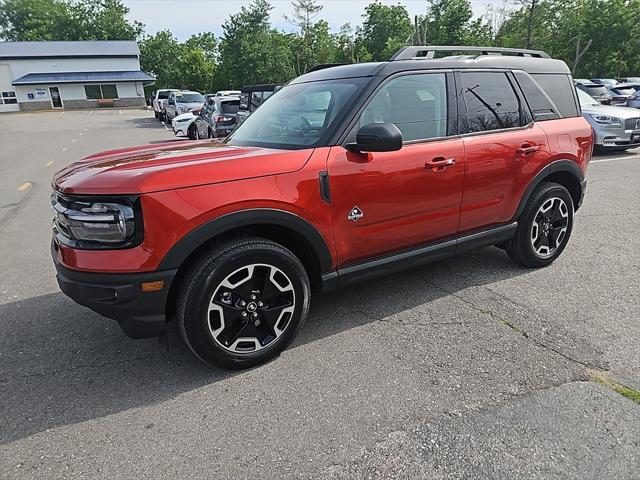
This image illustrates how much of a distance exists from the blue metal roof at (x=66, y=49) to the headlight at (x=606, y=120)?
55.3m

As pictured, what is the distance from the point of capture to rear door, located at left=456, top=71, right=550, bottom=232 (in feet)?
11.3

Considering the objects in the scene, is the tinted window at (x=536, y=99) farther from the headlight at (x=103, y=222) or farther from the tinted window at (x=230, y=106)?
the tinted window at (x=230, y=106)

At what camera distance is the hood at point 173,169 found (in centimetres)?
237

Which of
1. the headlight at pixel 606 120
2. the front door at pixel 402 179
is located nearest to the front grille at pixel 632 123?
the headlight at pixel 606 120

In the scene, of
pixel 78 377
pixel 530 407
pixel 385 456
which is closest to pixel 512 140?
pixel 530 407

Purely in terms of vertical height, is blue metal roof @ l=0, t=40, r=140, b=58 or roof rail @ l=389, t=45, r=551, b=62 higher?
blue metal roof @ l=0, t=40, r=140, b=58

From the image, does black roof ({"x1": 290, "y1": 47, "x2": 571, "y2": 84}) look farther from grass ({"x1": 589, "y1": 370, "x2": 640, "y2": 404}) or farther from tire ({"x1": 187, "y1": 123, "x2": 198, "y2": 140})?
tire ({"x1": 187, "y1": 123, "x2": 198, "y2": 140})

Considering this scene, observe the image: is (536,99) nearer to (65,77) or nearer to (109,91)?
(109,91)

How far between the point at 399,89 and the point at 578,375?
2194mm

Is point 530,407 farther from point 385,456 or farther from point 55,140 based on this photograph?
point 55,140

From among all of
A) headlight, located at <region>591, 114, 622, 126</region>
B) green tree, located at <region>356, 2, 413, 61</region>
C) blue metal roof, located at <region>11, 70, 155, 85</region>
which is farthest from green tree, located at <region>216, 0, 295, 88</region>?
headlight, located at <region>591, 114, 622, 126</region>

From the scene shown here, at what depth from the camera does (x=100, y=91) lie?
5153cm

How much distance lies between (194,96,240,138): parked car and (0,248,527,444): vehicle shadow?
887cm

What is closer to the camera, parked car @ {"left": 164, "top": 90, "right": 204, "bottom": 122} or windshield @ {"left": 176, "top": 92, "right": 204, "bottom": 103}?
parked car @ {"left": 164, "top": 90, "right": 204, "bottom": 122}
